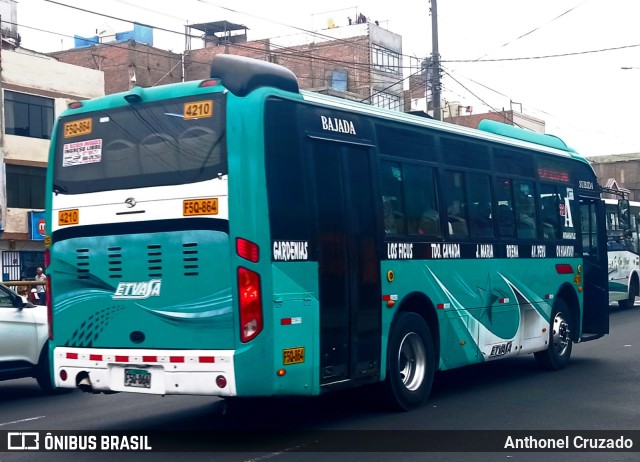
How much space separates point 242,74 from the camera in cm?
862

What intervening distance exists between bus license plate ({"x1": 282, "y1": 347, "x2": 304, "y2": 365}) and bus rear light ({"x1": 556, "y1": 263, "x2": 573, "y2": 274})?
6.84m

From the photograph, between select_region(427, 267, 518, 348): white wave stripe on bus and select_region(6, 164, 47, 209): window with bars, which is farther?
select_region(6, 164, 47, 209): window with bars

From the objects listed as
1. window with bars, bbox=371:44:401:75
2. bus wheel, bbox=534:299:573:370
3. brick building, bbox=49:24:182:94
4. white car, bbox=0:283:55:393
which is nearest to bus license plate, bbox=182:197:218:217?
white car, bbox=0:283:55:393

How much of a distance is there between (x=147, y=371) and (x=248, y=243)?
1570 mm

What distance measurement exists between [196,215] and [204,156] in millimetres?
543

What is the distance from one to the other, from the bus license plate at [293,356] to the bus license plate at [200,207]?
141 cm

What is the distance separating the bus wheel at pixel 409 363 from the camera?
10164 millimetres

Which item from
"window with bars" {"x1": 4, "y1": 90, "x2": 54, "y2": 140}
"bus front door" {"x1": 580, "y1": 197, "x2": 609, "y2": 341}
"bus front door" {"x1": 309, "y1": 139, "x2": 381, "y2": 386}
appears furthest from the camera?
"window with bars" {"x1": 4, "y1": 90, "x2": 54, "y2": 140}

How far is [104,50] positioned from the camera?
57438 millimetres

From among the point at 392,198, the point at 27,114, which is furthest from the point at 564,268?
the point at 27,114

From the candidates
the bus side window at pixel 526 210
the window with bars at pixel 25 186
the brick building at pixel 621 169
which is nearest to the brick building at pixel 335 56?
the brick building at pixel 621 169

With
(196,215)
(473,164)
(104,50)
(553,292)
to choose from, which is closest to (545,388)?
(553,292)

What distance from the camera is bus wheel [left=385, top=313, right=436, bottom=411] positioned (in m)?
10.2

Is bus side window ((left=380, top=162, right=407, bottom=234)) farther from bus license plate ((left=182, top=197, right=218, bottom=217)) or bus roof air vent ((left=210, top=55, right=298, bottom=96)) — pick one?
bus license plate ((left=182, top=197, right=218, bottom=217))
